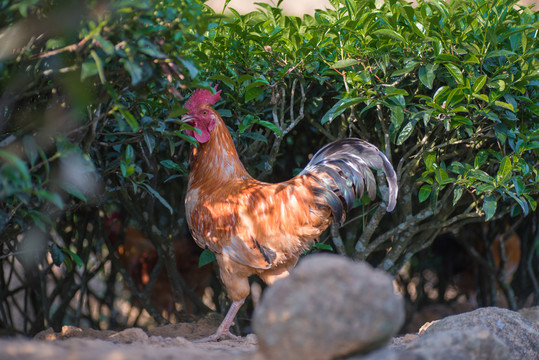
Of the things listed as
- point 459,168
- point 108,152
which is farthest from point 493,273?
point 108,152

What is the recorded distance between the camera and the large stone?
1737 millimetres

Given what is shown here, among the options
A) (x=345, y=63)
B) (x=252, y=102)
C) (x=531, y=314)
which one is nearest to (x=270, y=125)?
(x=252, y=102)

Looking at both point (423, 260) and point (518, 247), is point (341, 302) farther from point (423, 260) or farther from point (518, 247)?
point (518, 247)

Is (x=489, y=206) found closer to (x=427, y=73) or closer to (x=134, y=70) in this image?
(x=427, y=73)

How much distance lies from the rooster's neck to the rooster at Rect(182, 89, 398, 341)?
81 millimetres

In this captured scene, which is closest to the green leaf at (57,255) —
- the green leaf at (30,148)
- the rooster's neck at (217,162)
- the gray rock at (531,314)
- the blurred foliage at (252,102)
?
the blurred foliage at (252,102)

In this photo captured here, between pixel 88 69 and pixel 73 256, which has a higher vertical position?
pixel 88 69

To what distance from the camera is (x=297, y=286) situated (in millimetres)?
1817

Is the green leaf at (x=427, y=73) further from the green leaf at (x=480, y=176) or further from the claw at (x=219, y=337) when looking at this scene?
the claw at (x=219, y=337)

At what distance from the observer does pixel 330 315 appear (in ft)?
5.69

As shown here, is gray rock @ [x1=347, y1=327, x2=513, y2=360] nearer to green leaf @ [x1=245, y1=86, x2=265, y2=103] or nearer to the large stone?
the large stone

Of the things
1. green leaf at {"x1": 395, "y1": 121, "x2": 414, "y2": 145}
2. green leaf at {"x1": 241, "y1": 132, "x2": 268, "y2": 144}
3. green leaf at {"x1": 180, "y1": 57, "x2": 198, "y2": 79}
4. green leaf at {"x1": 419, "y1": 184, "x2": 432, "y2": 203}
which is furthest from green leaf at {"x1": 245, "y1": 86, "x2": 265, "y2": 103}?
green leaf at {"x1": 419, "y1": 184, "x2": 432, "y2": 203}

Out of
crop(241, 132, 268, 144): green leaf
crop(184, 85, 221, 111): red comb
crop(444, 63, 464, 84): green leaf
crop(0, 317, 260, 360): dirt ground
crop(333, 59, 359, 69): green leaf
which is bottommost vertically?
crop(0, 317, 260, 360): dirt ground

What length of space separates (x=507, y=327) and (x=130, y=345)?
7.32 ft
